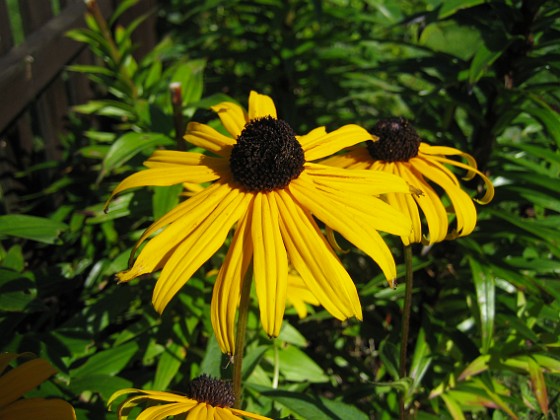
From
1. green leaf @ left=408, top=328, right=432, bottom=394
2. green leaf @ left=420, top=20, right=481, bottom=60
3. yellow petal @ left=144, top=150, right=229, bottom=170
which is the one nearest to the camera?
yellow petal @ left=144, top=150, right=229, bottom=170

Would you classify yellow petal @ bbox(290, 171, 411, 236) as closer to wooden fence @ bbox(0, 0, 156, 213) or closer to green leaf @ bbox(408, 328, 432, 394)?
green leaf @ bbox(408, 328, 432, 394)

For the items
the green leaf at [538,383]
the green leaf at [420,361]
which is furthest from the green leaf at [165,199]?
the green leaf at [538,383]

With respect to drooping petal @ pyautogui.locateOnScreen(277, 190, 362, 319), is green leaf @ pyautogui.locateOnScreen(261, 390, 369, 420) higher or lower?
lower

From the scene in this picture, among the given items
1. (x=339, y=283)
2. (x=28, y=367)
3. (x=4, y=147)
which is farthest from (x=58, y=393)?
(x=4, y=147)

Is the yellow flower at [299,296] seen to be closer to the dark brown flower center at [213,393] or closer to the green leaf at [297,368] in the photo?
the green leaf at [297,368]

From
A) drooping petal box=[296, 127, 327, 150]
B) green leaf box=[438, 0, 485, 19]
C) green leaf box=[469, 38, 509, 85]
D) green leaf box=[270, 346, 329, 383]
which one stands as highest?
green leaf box=[438, 0, 485, 19]

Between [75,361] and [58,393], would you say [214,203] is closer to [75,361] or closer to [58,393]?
[58,393]

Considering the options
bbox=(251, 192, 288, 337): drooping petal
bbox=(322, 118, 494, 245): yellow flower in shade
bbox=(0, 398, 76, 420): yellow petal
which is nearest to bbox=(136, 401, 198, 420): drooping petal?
bbox=(0, 398, 76, 420): yellow petal
